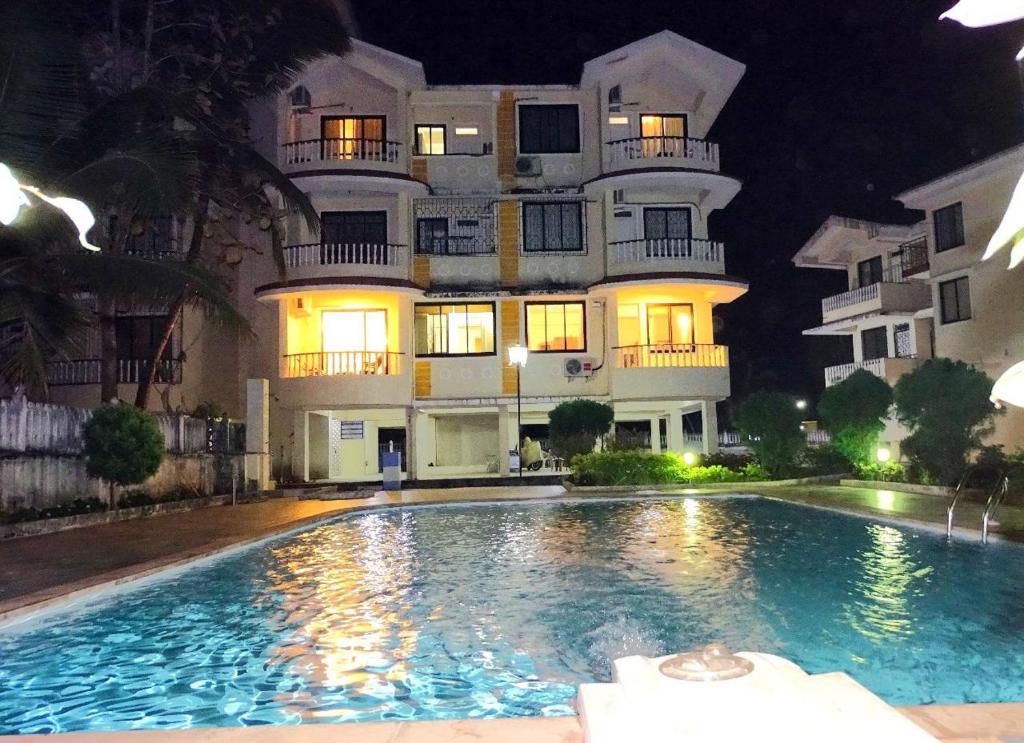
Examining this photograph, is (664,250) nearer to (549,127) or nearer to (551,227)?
(551,227)

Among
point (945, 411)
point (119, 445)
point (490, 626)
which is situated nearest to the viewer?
point (490, 626)

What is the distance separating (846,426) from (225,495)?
45.3ft

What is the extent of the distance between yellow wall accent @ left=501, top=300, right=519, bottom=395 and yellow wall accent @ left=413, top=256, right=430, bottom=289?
7.56ft

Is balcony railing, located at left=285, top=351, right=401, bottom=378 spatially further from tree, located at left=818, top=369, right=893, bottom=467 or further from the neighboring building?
the neighboring building

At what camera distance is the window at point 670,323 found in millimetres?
24000

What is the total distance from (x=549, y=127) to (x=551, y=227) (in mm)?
2989

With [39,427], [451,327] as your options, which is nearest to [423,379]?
[451,327]

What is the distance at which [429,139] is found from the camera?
24.4 m

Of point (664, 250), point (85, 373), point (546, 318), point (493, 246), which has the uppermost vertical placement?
point (493, 246)

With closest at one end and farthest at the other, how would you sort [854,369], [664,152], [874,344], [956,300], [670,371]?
1. [670,371]
2. [664,152]
3. [956,300]
4. [854,369]
5. [874,344]

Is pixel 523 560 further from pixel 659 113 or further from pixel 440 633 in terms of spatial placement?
pixel 659 113

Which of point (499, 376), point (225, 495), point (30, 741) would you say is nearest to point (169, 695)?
point (30, 741)

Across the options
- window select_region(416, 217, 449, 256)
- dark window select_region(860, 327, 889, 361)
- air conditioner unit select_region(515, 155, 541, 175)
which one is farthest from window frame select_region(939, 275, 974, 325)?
window select_region(416, 217, 449, 256)

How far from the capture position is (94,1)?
2017 cm
